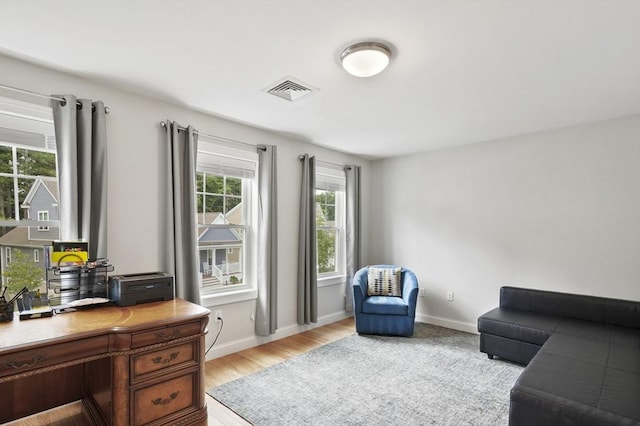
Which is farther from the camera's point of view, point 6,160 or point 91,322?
point 6,160

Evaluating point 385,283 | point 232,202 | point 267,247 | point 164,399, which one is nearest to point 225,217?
point 232,202

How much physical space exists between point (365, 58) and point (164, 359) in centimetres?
220

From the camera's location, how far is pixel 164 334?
2008 millimetres

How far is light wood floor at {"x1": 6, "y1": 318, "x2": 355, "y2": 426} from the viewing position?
2258mm

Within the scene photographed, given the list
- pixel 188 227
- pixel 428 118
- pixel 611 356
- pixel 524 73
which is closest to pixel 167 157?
pixel 188 227

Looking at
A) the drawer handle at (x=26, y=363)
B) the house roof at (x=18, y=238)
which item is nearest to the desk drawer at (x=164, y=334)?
the drawer handle at (x=26, y=363)

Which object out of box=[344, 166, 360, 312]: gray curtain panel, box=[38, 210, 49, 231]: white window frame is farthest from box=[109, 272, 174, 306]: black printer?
box=[344, 166, 360, 312]: gray curtain panel

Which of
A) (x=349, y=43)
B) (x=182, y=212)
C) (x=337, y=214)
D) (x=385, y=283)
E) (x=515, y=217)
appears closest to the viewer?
(x=349, y=43)

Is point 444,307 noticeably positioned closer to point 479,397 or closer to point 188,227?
point 479,397

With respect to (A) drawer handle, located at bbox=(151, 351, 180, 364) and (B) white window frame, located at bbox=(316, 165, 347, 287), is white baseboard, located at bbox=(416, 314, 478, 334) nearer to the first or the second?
(B) white window frame, located at bbox=(316, 165, 347, 287)

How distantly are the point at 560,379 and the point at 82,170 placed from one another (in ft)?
11.3

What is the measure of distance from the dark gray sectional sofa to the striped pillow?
1162mm

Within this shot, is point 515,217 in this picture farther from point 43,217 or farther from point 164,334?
point 43,217

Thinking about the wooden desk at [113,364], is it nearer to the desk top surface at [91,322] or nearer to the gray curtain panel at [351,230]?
the desk top surface at [91,322]
